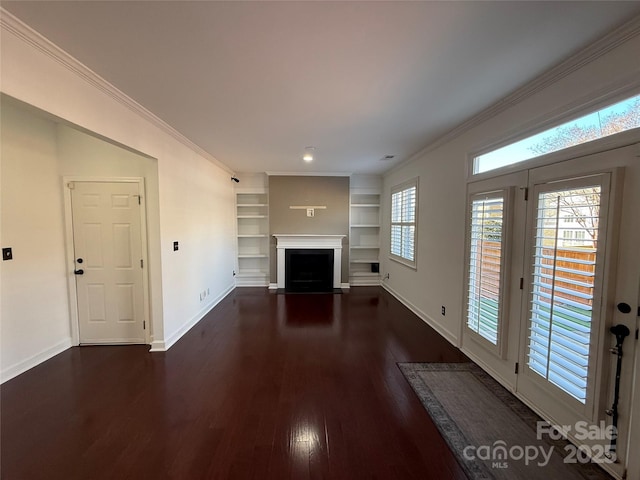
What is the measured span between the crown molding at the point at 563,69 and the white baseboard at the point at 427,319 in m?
2.57

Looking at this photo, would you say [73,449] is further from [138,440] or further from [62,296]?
Result: [62,296]

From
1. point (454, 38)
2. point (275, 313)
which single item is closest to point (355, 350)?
point (275, 313)

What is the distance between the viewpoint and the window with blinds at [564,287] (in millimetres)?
1719

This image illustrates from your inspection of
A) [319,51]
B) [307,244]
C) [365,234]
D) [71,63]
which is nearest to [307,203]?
[307,244]

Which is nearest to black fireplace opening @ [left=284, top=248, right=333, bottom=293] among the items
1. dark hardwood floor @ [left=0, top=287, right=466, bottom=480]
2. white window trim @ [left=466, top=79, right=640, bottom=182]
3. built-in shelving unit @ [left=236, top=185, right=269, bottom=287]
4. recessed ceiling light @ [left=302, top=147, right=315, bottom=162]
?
built-in shelving unit @ [left=236, top=185, right=269, bottom=287]

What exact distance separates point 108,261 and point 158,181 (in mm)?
1206

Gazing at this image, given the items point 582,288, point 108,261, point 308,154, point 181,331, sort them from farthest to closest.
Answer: point 308,154
point 181,331
point 108,261
point 582,288

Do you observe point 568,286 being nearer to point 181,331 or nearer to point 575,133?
point 575,133

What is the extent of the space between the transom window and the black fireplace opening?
159 inches

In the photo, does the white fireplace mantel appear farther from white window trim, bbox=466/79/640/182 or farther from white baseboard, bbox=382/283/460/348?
white window trim, bbox=466/79/640/182

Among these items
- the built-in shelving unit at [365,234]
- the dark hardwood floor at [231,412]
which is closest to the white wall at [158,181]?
the dark hardwood floor at [231,412]

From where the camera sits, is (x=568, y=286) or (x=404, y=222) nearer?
(x=568, y=286)

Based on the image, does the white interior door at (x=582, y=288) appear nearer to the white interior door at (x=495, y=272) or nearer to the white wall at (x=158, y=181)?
the white interior door at (x=495, y=272)

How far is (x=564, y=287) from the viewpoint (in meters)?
1.88
